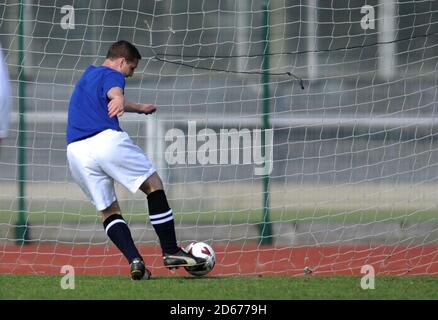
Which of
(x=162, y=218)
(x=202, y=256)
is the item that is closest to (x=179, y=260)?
(x=202, y=256)

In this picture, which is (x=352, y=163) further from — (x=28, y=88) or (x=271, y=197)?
(x=28, y=88)

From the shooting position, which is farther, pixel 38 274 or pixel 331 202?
pixel 331 202

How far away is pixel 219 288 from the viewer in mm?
7879

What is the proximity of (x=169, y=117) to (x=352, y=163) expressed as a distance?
1.77m

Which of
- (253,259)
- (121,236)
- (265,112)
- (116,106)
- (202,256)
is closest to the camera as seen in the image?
(116,106)

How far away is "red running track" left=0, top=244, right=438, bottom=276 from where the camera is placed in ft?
31.1

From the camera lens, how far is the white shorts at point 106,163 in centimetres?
827

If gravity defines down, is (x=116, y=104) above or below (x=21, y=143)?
above

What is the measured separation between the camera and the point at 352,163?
36.7ft

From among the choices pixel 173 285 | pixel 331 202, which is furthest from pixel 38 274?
pixel 331 202

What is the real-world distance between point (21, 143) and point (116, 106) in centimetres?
357

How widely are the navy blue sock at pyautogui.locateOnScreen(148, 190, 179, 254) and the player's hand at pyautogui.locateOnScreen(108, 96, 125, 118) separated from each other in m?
0.65

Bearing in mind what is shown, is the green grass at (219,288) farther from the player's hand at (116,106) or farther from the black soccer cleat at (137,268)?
the player's hand at (116,106)

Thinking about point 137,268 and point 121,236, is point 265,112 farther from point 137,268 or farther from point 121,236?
point 137,268
